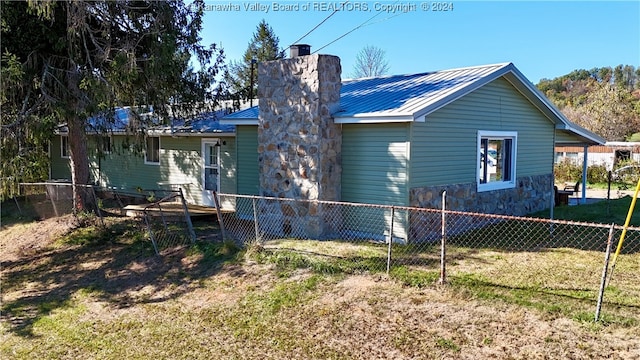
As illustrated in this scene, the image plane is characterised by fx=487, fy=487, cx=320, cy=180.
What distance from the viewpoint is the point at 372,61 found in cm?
4000

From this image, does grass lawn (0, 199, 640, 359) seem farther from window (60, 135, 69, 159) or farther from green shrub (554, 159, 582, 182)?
green shrub (554, 159, 582, 182)

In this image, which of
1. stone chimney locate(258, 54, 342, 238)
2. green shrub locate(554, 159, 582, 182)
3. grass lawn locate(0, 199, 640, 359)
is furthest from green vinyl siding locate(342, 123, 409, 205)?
green shrub locate(554, 159, 582, 182)

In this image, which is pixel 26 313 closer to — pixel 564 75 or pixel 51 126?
pixel 51 126

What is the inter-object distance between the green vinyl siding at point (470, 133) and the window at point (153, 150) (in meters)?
9.45

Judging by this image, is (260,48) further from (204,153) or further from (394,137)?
(394,137)

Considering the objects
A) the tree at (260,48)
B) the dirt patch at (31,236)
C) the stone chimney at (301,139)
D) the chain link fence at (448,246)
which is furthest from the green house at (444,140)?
the tree at (260,48)

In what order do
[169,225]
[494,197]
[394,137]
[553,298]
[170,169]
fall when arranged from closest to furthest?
[553,298]
[394,137]
[169,225]
[494,197]
[170,169]

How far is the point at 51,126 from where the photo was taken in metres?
9.75

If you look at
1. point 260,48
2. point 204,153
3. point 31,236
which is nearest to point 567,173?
point 204,153

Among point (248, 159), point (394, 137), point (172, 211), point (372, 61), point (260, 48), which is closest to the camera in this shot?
point (394, 137)

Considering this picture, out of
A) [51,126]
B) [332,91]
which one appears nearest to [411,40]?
[332,91]

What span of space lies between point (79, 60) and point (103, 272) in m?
4.86

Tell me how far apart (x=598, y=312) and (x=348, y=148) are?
18.3 ft

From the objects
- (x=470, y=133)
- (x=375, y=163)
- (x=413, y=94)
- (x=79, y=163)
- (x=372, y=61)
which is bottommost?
(x=79, y=163)
